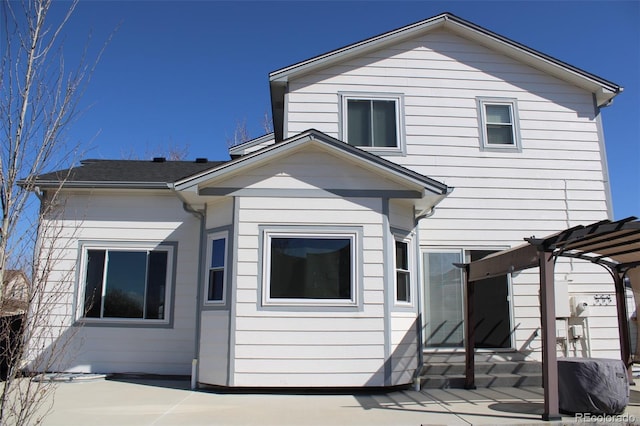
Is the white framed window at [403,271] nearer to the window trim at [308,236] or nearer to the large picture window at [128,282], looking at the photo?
the window trim at [308,236]

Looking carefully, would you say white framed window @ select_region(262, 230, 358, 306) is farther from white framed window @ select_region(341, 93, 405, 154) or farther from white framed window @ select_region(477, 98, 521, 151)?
white framed window @ select_region(477, 98, 521, 151)

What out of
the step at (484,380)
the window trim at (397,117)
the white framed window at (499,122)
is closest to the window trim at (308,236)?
the step at (484,380)

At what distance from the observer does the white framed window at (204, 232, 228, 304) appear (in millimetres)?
8367

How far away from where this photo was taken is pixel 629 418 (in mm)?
6102

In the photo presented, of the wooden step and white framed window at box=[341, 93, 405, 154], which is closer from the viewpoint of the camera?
the wooden step

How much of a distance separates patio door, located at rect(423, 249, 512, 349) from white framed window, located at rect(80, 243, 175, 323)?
16.3ft

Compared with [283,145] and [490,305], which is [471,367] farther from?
[283,145]

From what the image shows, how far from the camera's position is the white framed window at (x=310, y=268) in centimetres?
800

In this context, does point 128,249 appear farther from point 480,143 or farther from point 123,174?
point 480,143

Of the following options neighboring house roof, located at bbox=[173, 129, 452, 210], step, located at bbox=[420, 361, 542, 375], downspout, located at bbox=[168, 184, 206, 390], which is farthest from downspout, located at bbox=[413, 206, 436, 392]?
downspout, located at bbox=[168, 184, 206, 390]

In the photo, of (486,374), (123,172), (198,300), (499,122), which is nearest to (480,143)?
(499,122)

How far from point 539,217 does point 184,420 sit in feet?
24.8

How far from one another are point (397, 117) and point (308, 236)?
371 centimetres

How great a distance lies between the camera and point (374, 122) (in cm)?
1048
